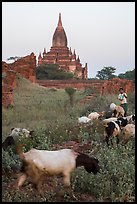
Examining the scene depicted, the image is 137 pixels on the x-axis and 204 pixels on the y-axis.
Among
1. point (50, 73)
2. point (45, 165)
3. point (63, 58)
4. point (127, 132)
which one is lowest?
point (45, 165)

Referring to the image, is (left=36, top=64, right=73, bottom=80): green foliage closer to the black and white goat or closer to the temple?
the temple

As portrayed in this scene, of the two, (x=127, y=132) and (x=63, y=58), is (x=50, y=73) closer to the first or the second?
(x=63, y=58)

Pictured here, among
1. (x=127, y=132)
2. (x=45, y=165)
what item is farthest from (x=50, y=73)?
(x=45, y=165)

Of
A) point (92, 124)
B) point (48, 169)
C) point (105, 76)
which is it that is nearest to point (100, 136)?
point (92, 124)

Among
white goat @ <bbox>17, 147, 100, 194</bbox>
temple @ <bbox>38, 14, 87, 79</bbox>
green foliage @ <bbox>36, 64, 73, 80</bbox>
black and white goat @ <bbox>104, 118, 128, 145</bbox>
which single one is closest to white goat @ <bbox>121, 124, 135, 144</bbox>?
black and white goat @ <bbox>104, 118, 128, 145</bbox>

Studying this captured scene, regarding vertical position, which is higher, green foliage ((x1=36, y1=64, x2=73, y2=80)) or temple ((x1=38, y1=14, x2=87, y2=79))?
temple ((x1=38, y1=14, x2=87, y2=79))

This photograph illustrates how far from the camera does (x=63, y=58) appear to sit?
155 feet

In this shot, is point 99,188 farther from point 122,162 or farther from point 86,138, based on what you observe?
point 86,138

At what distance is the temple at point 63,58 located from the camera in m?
46.6

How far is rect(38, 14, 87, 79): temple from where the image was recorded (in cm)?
4662

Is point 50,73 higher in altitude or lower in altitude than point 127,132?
higher

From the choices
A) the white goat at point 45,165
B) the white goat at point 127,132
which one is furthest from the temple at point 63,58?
the white goat at point 45,165

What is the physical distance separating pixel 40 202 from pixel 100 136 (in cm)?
343

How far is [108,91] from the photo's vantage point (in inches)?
798
